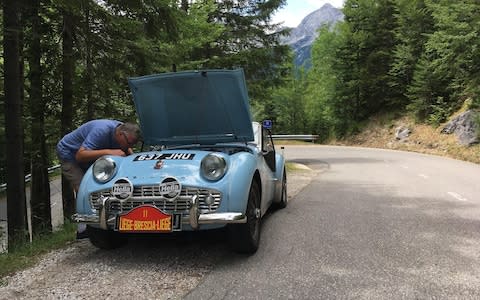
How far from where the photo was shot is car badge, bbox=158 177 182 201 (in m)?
4.68

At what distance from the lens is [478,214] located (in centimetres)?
748

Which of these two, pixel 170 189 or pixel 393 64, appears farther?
pixel 393 64

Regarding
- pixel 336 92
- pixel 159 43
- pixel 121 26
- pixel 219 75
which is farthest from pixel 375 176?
pixel 336 92

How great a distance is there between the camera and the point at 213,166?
16.1ft

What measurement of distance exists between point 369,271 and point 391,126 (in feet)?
108

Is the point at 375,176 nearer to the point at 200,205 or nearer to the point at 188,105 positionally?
the point at 188,105

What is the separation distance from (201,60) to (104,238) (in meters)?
12.9

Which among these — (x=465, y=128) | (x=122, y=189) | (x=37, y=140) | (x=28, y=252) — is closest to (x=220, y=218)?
(x=122, y=189)

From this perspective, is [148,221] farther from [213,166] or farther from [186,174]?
[213,166]

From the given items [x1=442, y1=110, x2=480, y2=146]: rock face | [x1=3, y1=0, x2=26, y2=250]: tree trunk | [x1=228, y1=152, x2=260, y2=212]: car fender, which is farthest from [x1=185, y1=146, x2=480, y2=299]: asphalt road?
[x1=442, y1=110, x2=480, y2=146]: rock face

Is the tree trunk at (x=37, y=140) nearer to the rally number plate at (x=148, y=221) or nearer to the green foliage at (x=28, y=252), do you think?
the green foliage at (x=28, y=252)

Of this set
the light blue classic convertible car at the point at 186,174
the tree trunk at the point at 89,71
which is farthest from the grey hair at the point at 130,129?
the tree trunk at the point at 89,71

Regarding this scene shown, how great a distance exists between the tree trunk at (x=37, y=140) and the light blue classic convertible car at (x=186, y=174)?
3.79 meters

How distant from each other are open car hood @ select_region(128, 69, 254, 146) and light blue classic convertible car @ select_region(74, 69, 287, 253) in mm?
12
